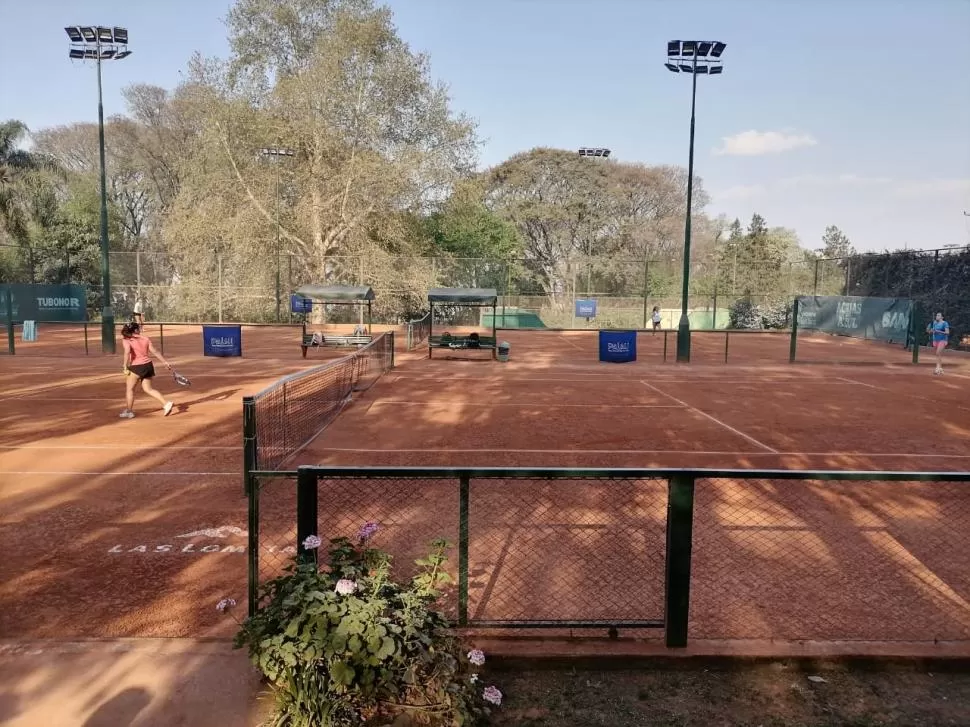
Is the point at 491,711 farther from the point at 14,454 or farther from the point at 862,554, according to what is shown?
the point at 14,454

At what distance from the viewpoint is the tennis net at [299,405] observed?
8.79 m

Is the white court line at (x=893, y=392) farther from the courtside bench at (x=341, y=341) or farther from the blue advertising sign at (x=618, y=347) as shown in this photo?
the courtside bench at (x=341, y=341)

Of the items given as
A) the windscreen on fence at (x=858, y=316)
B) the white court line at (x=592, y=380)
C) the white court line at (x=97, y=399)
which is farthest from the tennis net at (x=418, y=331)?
the windscreen on fence at (x=858, y=316)

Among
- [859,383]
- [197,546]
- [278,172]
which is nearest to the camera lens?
[197,546]

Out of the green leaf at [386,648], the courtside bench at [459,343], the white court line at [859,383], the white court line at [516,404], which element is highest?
the courtside bench at [459,343]

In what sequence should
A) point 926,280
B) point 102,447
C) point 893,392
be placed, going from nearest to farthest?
point 102,447 < point 893,392 < point 926,280

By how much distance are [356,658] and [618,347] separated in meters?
21.5

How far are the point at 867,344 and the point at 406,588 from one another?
3440 cm

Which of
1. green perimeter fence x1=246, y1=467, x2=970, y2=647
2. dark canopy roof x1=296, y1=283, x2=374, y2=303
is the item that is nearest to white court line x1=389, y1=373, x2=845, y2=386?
dark canopy roof x1=296, y1=283, x2=374, y2=303

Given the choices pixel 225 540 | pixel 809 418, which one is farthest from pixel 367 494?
pixel 809 418

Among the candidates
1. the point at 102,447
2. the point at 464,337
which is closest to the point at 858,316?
the point at 464,337

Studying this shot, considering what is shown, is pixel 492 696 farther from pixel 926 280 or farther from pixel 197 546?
pixel 926 280

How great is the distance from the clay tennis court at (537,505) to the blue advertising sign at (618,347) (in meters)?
6.97

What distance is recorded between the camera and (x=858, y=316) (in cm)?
3528
